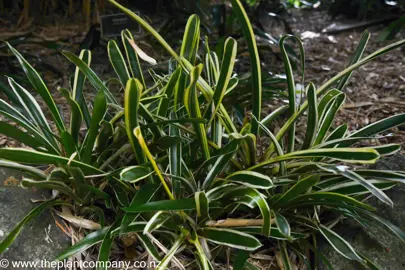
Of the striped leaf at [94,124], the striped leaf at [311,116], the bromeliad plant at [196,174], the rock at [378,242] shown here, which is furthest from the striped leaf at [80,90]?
the rock at [378,242]

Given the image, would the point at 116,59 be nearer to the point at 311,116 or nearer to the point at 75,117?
the point at 75,117

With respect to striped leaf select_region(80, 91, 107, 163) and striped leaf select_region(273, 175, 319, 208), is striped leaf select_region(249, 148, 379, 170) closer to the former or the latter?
striped leaf select_region(273, 175, 319, 208)

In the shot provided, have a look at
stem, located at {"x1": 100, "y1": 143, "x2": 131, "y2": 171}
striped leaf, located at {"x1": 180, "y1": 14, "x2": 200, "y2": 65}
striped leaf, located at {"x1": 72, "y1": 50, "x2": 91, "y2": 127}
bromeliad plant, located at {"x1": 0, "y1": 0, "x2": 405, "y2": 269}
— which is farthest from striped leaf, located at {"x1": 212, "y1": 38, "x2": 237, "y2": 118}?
striped leaf, located at {"x1": 72, "y1": 50, "x2": 91, "y2": 127}

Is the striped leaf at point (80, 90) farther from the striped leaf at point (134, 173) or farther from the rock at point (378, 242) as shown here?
the rock at point (378, 242)

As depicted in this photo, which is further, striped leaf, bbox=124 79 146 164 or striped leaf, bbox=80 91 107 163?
striped leaf, bbox=80 91 107 163

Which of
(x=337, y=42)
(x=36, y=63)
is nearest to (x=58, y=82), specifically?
(x=36, y=63)

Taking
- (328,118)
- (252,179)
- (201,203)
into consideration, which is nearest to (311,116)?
(328,118)
